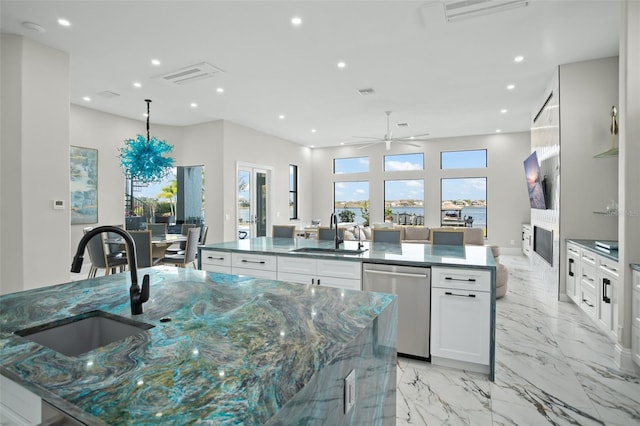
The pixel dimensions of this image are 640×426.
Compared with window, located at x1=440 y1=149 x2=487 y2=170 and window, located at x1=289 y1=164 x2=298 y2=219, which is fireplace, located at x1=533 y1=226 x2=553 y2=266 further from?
window, located at x1=289 y1=164 x2=298 y2=219

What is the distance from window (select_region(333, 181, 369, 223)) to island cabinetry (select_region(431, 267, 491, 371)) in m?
8.16

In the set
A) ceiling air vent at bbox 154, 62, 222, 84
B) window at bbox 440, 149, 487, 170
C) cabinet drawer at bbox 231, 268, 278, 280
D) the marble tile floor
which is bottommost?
the marble tile floor

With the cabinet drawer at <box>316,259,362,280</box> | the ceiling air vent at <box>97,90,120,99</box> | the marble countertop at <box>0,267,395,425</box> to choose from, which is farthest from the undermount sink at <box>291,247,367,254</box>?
the ceiling air vent at <box>97,90,120,99</box>

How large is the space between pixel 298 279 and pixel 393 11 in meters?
2.86

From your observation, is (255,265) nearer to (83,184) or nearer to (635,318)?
(635,318)

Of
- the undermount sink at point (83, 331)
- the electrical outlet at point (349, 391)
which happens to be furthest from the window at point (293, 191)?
the electrical outlet at point (349, 391)

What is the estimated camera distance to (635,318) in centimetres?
260

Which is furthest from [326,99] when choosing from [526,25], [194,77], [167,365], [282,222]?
[167,365]

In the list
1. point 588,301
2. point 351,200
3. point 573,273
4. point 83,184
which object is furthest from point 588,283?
point 83,184

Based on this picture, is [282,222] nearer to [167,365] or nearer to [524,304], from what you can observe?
[524,304]

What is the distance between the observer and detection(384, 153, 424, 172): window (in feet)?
33.0

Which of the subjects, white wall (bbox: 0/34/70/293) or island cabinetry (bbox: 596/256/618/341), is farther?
white wall (bbox: 0/34/70/293)

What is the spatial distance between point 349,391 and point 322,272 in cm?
207

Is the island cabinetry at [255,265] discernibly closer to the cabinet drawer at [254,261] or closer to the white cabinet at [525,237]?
the cabinet drawer at [254,261]
